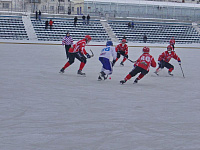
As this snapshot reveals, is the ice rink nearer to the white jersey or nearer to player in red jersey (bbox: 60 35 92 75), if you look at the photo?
the white jersey

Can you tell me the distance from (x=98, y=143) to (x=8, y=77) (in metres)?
6.09

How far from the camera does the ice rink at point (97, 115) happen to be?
4.32m

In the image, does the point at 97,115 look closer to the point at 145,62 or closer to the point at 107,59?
the point at 145,62

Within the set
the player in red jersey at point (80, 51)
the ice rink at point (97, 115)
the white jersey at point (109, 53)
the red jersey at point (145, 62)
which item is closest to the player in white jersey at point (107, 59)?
the white jersey at point (109, 53)

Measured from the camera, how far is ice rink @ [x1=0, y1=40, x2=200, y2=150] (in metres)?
4.32

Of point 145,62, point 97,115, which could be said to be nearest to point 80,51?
point 145,62

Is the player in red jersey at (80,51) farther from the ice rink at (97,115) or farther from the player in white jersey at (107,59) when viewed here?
the ice rink at (97,115)

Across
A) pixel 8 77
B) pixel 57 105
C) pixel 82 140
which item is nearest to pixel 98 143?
pixel 82 140

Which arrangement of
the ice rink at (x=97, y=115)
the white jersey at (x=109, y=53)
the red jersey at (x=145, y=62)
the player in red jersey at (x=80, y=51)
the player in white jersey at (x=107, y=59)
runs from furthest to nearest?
the player in red jersey at (x=80, y=51) → the white jersey at (x=109, y=53) → the player in white jersey at (x=107, y=59) → the red jersey at (x=145, y=62) → the ice rink at (x=97, y=115)

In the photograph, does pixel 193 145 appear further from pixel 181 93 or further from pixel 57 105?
pixel 181 93

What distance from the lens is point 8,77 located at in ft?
32.6

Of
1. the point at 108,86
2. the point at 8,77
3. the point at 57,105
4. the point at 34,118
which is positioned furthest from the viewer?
the point at 8,77

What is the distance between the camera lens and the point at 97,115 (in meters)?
5.77

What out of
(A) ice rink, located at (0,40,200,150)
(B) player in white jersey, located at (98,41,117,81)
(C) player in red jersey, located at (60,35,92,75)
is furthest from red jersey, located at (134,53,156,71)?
(C) player in red jersey, located at (60,35,92,75)
